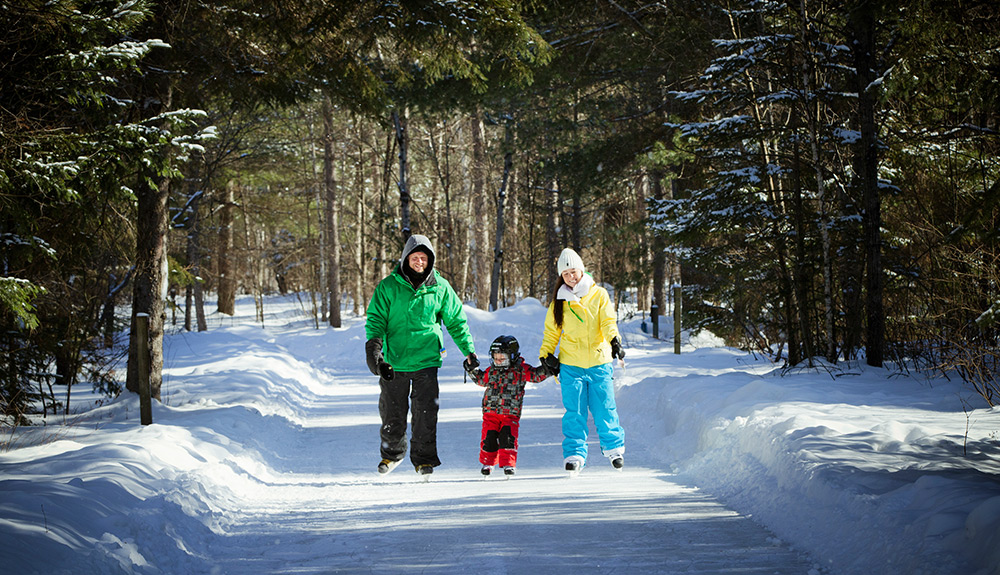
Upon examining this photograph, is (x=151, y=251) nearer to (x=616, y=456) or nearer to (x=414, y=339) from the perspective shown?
(x=414, y=339)

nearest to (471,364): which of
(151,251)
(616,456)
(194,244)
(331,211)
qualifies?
(616,456)

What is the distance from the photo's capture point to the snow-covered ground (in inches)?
159

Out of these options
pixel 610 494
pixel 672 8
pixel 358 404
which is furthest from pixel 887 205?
pixel 358 404

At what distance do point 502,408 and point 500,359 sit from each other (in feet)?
1.60

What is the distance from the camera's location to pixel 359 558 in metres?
4.32

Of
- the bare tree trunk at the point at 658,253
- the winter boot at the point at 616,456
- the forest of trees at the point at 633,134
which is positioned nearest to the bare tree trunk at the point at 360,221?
the bare tree trunk at the point at 658,253

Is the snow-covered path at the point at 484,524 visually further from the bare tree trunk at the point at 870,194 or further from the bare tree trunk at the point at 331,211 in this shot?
the bare tree trunk at the point at 331,211

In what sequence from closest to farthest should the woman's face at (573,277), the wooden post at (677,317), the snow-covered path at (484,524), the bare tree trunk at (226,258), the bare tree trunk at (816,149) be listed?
the snow-covered path at (484,524), the woman's face at (573,277), the bare tree trunk at (816,149), the wooden post at (677,317), the bare tree trunk at (226,258)

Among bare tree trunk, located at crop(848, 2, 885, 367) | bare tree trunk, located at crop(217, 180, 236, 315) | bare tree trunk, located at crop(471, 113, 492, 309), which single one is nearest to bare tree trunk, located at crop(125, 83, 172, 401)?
bare tree trunk, located at crop(848, 2, 885, 367)

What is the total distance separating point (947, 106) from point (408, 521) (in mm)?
8044

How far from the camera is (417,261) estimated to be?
6.56 metres

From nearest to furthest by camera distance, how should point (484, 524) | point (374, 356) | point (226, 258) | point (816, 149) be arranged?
point (484, 524), point (374, 356), point (816, 149), point (226, 258)

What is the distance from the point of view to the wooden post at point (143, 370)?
24.8ft

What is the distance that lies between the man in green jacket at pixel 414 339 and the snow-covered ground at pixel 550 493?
19.7 inches
